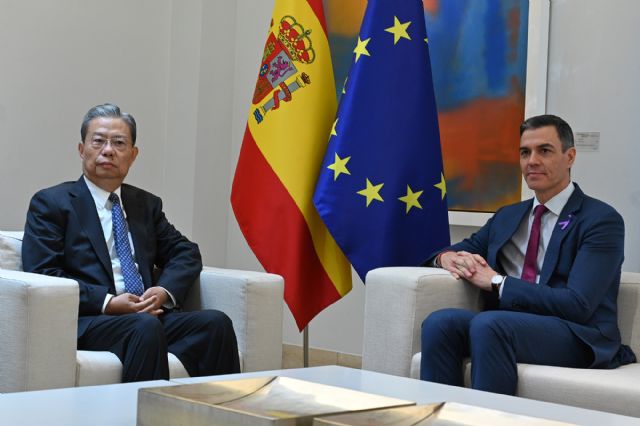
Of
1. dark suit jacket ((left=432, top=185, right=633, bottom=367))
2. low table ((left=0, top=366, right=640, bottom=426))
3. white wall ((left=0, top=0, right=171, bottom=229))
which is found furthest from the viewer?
white wall ((left=0, top=0, right=171, bottom=229))

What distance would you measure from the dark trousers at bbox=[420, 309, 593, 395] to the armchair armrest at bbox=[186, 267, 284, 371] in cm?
60

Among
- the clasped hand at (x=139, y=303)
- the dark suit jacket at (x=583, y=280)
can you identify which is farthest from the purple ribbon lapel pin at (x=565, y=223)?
the clasped hand at (x=139, y=303)

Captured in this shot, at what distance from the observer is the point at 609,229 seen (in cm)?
351

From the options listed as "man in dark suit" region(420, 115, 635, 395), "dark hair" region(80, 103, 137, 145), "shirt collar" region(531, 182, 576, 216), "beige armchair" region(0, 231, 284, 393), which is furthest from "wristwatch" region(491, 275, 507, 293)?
"dark hair" region(80, 103, 137, 145)

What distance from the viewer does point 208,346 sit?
349 centimetres

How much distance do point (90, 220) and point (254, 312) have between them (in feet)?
2.37

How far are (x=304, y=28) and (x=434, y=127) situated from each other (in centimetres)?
76

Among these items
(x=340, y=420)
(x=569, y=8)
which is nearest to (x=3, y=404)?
(x=340, y=420)

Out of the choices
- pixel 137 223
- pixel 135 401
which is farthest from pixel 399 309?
pixel 135 401

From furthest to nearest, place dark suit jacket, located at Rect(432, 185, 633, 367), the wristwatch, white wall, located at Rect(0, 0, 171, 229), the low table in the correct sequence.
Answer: white wall, located at Rect(0, 0, 171, 229) < the wristwatch < dark suit jacket, located at Rect(432, 185, 633, 367) < the low table

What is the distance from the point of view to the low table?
6.07 feet

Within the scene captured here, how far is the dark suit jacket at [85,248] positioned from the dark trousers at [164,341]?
3.8 inches

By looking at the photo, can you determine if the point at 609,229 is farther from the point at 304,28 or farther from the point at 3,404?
the point at 3,404

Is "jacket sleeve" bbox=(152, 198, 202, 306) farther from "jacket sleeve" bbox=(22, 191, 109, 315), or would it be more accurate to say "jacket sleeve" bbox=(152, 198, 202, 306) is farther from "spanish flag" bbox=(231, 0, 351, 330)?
"spanish flag" bbox=(231, 0, 351, 330)
